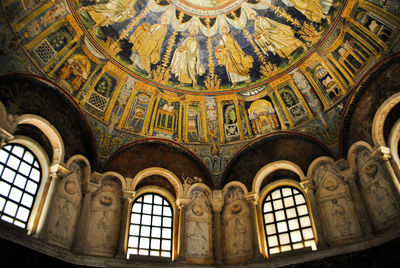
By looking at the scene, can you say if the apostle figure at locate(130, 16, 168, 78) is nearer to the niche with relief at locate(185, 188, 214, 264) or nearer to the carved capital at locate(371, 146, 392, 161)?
the niche with relief at locate(185, 188, 214, 264)

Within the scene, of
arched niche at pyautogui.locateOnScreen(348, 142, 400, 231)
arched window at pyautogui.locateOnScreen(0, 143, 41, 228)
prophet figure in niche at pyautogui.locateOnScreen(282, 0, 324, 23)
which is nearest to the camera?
arched window at pyautogui.locateOnScreen(0, 143, 41, 228)

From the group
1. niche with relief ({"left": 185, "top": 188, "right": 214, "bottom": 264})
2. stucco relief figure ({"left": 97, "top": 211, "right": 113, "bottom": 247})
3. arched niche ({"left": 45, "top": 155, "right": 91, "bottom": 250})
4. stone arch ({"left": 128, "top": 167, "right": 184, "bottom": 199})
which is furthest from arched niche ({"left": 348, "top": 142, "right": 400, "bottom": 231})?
arched niche ({"left": 45, "top": 155, "right": 91, "bottom": 250})

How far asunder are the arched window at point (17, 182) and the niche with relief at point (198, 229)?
5.96 metres

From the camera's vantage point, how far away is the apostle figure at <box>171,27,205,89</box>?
16.6 metres

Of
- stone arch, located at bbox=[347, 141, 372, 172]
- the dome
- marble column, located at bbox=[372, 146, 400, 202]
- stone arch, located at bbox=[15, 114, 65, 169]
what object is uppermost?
the dome

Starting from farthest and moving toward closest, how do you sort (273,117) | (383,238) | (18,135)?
(273,117), (18,135), (383,238)

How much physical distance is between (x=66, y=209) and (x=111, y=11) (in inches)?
318

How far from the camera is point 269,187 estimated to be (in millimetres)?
15117

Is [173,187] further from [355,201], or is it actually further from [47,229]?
[355,201]

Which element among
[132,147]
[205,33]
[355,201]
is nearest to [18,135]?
[132,147]

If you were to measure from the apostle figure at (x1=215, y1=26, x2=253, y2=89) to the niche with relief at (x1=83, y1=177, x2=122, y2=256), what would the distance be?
719 centimetres

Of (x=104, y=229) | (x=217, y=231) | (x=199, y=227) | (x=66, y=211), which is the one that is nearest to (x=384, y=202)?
(x=217, y=231)

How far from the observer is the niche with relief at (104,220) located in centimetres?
1301

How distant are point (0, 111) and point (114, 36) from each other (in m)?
5.80
